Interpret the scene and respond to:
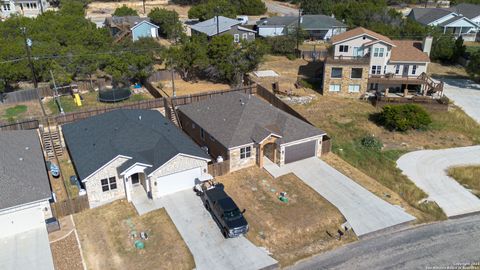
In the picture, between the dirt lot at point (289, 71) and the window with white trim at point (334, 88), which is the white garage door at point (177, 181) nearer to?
the dirt lot at point (289, 71)

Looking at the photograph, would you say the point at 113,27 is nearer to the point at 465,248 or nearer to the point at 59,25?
the point at 59,25

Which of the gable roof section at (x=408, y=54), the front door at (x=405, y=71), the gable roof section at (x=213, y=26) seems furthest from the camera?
the gable roof section at (x=213, y=26)

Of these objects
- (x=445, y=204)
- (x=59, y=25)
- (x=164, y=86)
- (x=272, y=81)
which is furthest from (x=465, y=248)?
(x=59, y=25)

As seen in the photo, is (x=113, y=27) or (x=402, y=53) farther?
(x=113, y=27)

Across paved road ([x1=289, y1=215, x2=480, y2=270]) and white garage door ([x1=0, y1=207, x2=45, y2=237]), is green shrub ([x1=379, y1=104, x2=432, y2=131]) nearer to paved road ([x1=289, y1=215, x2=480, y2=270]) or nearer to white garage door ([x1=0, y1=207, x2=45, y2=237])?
paved road ([x1=289, y1=215, x2=480, y2=270])

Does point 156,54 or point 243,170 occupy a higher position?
point 156,54

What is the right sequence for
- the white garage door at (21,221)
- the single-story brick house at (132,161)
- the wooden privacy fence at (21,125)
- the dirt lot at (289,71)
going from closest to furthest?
the white garage door at (21,221) → the single-story brick house at (132,161) → the wooden privacy fence at (21,125) → the dirt lot at (289,71)

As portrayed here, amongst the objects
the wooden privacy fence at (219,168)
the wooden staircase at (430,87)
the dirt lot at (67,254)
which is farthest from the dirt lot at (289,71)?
the dirt lot at (67,254)

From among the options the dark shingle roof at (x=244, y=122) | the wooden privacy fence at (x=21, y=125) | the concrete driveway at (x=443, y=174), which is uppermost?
the dark shingle roof at (x=244, y=122)
